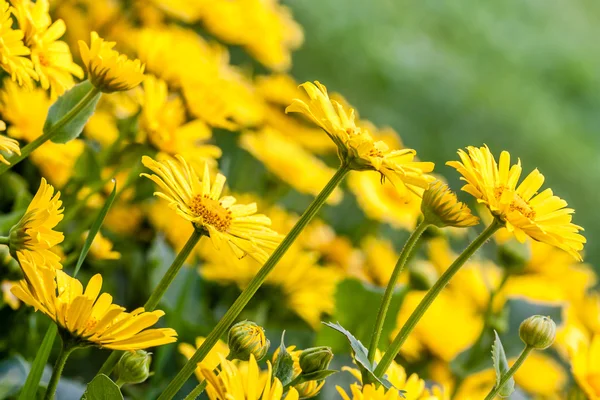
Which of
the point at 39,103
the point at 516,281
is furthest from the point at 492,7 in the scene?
the point at 39,103

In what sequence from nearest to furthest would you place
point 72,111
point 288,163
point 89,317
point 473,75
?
point 89,317 → point 72,111 → point 288,163 → point 473,75

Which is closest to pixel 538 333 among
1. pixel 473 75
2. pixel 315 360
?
pixel 315 360

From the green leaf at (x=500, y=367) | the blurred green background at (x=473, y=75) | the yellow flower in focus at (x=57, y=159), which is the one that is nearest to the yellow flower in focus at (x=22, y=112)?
the yellow flower in focus at (x=57, y=159)

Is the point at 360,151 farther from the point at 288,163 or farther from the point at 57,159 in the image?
the point at 288,163

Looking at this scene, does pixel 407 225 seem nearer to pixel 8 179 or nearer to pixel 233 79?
pixel 233 79

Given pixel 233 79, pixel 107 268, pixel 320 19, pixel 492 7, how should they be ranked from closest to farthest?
1. pixel 107 268
2. pixel 233 79
3. pixel 320 19
4. pixel 492 7
